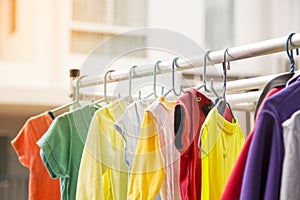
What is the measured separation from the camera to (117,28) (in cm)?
315

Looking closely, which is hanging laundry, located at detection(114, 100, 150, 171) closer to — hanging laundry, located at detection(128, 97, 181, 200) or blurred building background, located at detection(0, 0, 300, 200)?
hanging laundry, located at detection(128, 97, 181, 200)

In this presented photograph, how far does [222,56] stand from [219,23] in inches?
89.6

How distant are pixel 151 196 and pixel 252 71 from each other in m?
2.26

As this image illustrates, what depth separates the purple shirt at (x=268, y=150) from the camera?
2.81ft

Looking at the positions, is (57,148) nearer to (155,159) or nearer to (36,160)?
(36,160)

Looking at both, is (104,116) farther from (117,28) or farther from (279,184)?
(117,28)

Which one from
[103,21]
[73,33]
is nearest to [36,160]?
[73,33]

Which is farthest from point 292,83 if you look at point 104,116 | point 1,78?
point 1,78

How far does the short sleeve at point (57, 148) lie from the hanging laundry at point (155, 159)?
27cm

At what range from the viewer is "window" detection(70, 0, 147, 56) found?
3.04 meters

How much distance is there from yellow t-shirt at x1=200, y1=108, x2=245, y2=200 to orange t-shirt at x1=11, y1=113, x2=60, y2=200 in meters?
0.56

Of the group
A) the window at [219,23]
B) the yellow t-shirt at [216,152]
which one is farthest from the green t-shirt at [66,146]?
the window at [219,23]

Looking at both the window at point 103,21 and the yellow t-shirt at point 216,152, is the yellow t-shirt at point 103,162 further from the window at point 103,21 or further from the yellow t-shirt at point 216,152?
the window at point 103,21

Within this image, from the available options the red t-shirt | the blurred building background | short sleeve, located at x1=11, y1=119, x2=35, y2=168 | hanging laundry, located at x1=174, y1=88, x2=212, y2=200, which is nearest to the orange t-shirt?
short sleeve, located at x1=11, y1=119, x2=35, y2=168
